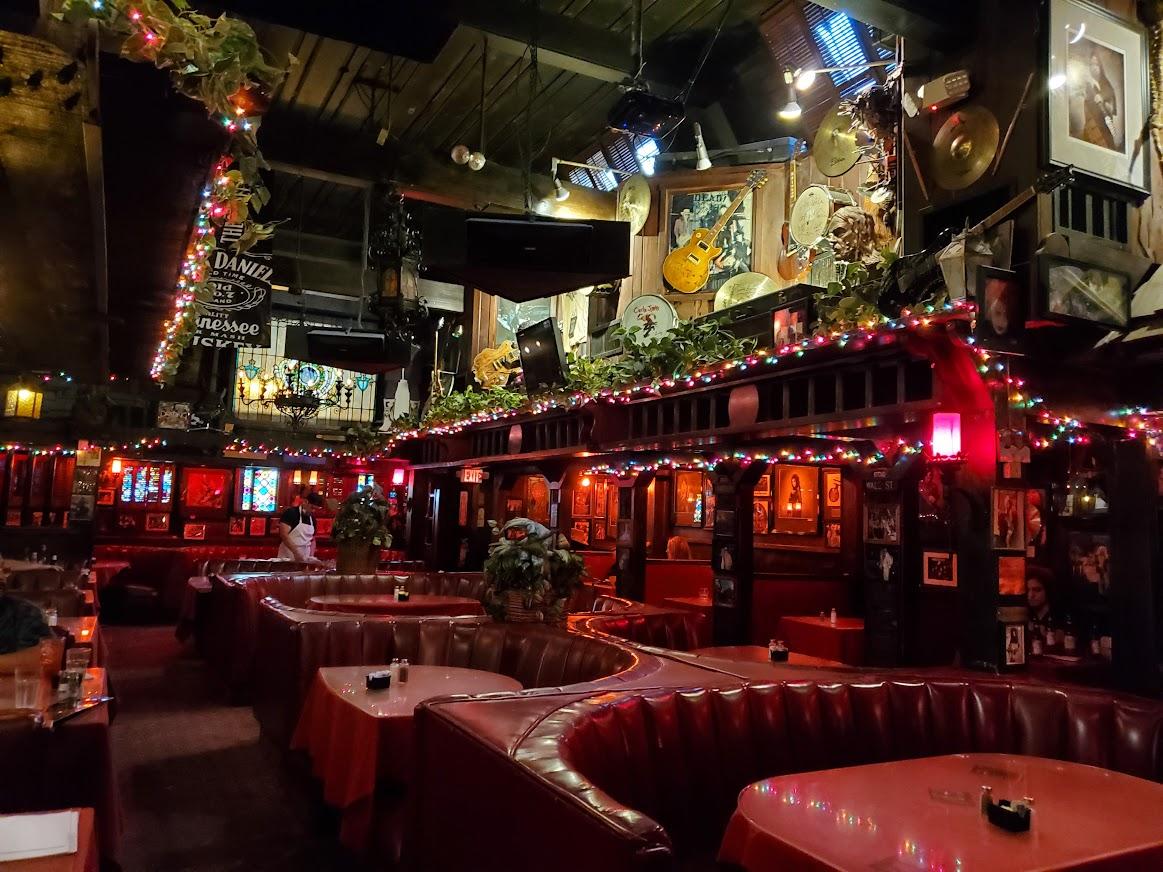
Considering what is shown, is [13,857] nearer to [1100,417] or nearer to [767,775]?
[767,775]

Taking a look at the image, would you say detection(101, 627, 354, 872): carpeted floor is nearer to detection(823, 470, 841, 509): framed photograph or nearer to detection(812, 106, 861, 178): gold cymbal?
detection(812, 106, 861, 178): gold cymbal

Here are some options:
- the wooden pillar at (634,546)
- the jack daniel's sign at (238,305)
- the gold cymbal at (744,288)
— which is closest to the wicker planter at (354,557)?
the jack daniel's sign at (238,305)

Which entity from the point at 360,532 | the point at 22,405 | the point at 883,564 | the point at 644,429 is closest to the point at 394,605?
the point at 360,532

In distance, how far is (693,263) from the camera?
9383 mm

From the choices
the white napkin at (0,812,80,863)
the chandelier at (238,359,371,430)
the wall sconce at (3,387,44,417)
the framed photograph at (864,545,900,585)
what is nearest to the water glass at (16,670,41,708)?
the white napkin at (0,812,80,863)

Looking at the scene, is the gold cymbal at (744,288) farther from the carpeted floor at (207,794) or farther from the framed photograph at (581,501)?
the framed photograph at (581,501)

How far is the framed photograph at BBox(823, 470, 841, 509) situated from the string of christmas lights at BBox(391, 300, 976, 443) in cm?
433

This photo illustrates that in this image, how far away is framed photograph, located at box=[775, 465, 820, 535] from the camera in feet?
38.1

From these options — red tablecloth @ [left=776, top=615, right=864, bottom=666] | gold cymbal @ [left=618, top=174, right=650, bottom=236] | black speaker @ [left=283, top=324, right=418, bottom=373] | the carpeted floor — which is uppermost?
gold cymbal @ [left=618, top=174, right=650, bottom=236]

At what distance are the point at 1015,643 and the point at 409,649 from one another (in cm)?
399

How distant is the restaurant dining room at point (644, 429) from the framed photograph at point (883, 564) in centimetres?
5

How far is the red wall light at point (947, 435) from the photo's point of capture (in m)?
5.25

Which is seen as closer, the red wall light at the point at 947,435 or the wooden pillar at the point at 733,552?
the red wall light at the point at 947,435

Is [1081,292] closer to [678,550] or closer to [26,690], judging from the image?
[26,690]
